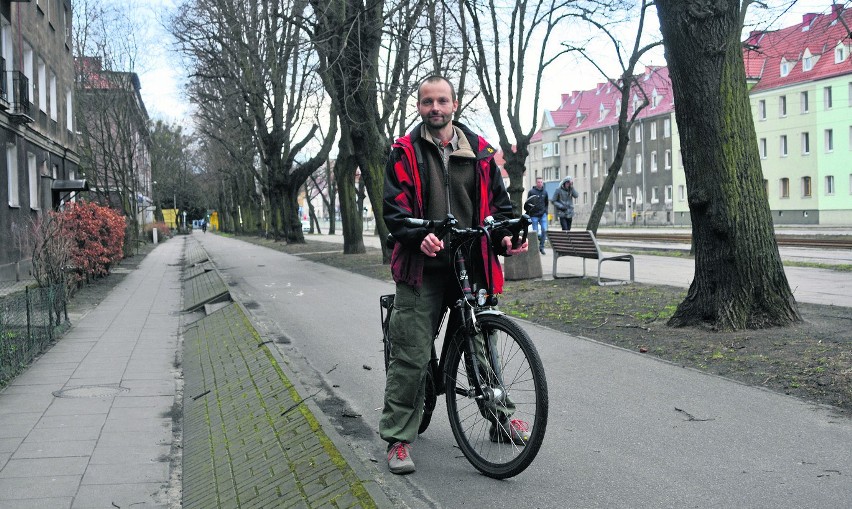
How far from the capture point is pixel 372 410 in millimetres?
6320

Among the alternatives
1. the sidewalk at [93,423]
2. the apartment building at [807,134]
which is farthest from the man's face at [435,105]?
the apartment building at [807,134]

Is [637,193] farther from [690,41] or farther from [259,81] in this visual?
[690,41]

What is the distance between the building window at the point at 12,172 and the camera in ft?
76.7

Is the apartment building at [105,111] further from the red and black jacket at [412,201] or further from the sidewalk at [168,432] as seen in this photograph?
the red and black jacket at [412,201]

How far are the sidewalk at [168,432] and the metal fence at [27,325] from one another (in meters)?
0.18

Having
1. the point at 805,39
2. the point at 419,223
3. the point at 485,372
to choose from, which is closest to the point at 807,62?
the point at 805,39

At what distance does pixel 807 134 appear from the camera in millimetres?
60344

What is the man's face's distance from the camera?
14.6 feet

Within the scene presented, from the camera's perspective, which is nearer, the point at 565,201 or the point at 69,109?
the point at 565,201

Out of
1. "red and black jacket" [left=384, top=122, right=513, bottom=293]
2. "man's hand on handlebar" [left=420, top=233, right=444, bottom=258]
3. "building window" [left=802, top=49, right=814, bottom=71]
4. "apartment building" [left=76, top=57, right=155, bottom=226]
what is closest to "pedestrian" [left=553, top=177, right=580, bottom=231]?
"red and black jacket" [left=384, top=122, right=513, bottom=293]

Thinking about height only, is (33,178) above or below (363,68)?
below

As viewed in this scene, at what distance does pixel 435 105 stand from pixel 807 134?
2453 inches

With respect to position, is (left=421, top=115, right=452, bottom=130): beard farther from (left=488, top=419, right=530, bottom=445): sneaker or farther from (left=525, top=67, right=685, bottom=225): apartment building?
(left=525, top=67, right=685, bottom=225): apartment building

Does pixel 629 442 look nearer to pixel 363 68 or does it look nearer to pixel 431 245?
pixel 431 245
